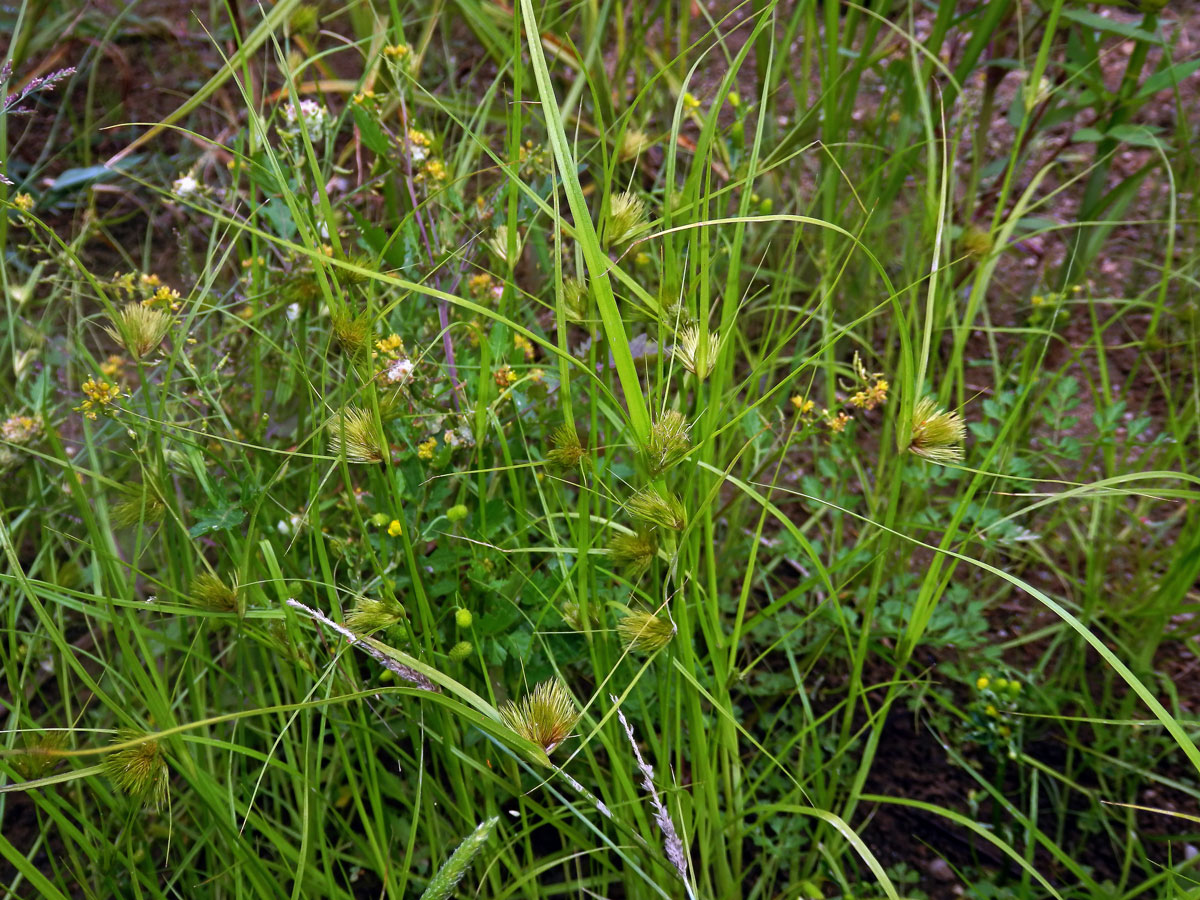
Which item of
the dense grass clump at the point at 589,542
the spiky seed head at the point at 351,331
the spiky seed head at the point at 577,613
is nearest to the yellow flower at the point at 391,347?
the dense grass clump at the point at 589,542

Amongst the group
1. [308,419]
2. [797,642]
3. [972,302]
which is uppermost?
[972,302]

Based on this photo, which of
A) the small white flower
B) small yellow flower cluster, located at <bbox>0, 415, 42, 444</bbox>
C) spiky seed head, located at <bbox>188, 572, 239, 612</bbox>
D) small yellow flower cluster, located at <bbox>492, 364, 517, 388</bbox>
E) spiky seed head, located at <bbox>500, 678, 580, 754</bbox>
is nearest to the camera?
spiky seed head, located at <bbox>500, 678, 580, 754</bbox>

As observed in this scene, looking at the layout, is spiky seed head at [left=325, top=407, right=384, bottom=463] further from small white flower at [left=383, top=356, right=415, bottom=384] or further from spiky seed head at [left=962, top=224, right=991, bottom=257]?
spiky seed head at [left=962, top=224, right=991, bottom=257]

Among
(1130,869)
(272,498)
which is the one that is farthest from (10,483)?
(1130,869)

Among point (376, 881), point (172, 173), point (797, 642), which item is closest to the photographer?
point (376, 881)

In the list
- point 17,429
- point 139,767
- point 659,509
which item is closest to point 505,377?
point 659,509

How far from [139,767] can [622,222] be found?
524mm

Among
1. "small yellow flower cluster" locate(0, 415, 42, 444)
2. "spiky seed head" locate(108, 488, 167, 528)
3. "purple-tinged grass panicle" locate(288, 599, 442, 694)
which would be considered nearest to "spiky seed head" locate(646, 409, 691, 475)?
"purple-tinged grass panicle" locate(288, 599, 442, 694)

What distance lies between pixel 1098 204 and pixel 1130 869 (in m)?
0.99

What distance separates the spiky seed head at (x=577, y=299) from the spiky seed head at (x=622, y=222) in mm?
51

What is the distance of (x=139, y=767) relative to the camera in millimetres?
583

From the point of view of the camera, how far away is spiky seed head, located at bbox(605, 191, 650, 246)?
73cm

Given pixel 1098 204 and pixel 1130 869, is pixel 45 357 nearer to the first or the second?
pixel 1130 869

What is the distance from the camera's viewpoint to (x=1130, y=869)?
948mm
